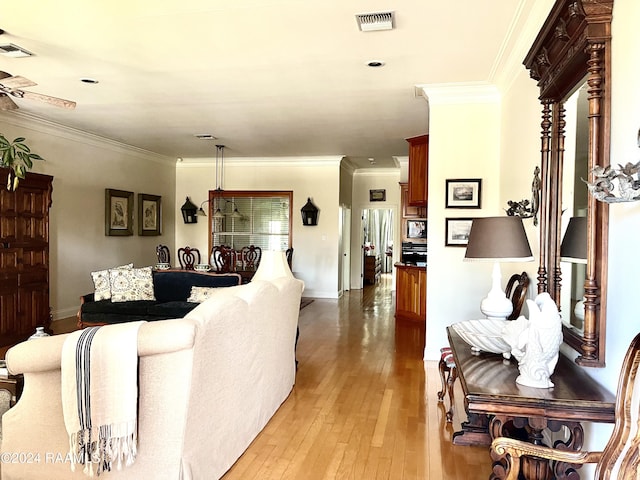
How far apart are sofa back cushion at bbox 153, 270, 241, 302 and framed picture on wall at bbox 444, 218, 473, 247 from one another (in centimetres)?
262

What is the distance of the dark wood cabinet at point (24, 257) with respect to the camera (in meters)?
5.13

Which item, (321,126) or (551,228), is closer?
(551,228)

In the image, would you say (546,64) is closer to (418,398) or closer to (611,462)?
(611,462)

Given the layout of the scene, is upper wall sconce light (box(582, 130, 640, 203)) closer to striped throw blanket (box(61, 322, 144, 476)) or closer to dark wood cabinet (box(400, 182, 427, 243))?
striped throw blanket (box(61, 322, 144, 476))

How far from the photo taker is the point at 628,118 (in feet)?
5.45

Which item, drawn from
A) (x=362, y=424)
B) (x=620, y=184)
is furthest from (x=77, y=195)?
(x=620, y=184)

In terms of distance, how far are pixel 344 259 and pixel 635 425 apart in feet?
28.2

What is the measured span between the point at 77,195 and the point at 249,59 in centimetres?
437

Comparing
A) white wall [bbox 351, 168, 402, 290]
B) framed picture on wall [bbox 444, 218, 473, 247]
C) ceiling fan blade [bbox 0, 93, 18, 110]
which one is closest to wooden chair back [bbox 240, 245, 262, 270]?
white wall [bbox 351, 168, 402, 290]

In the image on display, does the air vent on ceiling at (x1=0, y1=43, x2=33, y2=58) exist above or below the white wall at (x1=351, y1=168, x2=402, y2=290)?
above

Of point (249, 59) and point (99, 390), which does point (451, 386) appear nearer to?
point (99, 390)

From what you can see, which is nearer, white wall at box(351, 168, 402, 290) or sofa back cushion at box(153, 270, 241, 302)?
sofa back cushion at box(153, 270, 241, 302)

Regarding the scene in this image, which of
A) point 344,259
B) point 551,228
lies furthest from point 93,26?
point 344,259

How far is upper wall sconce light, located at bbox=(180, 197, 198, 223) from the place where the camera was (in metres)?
9.30
